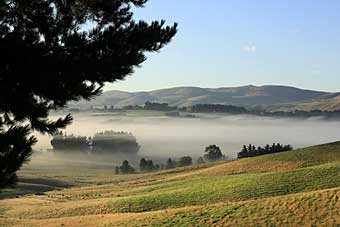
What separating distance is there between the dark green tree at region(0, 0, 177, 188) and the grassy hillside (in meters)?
17.9

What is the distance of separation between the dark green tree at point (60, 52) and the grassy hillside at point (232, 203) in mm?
17940

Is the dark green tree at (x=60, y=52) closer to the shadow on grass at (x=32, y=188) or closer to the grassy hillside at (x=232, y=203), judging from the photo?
the grassy hillside at (x=232, y=203)

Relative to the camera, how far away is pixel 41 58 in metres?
15.5

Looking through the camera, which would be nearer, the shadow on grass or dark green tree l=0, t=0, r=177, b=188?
dark green tree l=0, t=0, r=177, b=188

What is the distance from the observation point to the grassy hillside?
31703mm

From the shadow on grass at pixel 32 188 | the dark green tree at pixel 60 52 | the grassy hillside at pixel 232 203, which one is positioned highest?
the dark green tree at pixel 60 52

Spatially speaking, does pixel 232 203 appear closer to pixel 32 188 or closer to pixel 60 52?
pixel 60 52

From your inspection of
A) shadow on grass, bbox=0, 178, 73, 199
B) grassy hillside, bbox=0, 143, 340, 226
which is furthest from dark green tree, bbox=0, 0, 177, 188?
shadow on grass, bbox=0, 178, 73, 199

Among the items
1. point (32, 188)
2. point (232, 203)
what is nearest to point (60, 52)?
point (232, 203)

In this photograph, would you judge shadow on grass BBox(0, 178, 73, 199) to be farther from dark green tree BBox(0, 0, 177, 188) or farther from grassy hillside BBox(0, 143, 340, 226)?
dark green tree BBox(0, 0, 177, 188)

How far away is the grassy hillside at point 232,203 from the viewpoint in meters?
31.7

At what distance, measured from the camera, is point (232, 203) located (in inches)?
1410

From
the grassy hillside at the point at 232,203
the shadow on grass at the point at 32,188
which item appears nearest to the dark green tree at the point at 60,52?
the grassy hillside at the point at 232,203

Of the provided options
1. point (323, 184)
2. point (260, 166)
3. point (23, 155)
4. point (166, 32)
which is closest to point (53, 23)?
point (166, 32)
